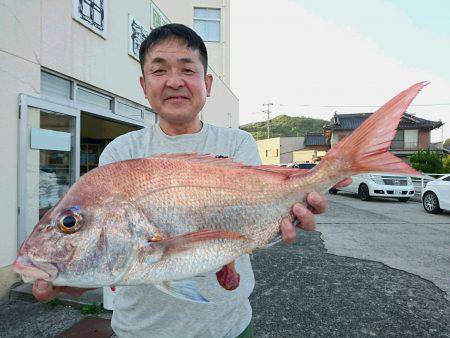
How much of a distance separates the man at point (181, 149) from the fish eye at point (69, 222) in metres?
0.62

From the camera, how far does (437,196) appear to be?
519 inches

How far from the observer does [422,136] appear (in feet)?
127

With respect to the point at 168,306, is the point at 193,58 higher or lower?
higher


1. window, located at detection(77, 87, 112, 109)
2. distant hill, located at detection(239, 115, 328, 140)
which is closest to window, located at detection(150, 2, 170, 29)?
window, located at detection(77, 87, 112, 109)

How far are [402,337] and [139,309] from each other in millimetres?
3264

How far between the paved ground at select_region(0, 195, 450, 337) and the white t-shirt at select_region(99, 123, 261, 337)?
236 centimetres

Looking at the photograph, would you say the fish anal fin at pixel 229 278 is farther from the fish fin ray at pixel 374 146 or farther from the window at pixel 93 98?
the window at pixel 93 98

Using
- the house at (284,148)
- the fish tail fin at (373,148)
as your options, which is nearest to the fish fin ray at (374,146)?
the fish tail fin at (373,148)

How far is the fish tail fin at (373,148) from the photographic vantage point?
5.11ft

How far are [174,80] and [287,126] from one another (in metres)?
97.8

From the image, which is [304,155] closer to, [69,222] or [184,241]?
[184,241]

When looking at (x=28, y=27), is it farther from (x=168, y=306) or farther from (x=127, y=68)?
(x=168, y=306)

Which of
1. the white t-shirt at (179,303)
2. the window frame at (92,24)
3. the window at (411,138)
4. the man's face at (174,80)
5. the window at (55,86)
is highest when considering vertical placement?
the window at (411,138)

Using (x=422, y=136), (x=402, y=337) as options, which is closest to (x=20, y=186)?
(x=402, y=337)
